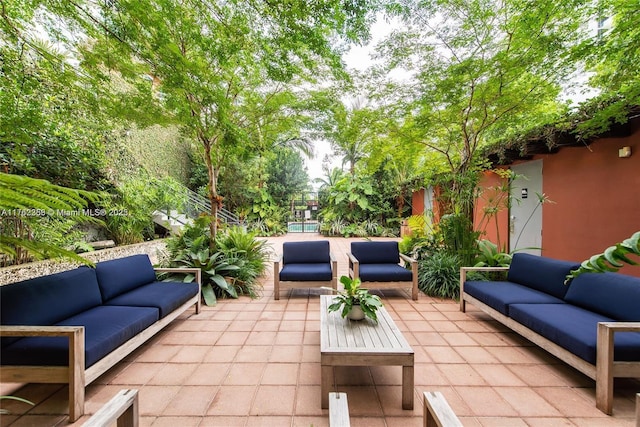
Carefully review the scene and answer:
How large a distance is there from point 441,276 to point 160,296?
3.81 metres

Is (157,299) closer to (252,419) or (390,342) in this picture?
(252,419)

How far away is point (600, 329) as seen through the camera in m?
1.81

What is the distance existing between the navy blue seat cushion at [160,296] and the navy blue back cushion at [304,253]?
1.59 meters

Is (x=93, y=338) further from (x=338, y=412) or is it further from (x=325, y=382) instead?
(x=338, y=412)

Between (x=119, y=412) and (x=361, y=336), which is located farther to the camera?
(x=361, y=336)

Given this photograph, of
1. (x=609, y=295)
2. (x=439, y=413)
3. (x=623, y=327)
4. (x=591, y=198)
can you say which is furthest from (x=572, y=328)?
(x=591, y=198)

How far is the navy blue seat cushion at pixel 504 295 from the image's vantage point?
2760mm

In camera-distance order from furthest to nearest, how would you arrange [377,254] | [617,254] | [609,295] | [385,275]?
[377,254]
[385,275]
[609,295]
[617,254]

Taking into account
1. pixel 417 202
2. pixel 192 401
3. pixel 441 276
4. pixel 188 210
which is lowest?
pixel 192 401

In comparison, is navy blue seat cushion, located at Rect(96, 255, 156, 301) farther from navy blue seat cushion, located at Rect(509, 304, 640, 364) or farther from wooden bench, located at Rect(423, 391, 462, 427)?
navy blue seat cushion, located at Rect(509, 304, 640, 364)

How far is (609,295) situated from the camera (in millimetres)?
2332

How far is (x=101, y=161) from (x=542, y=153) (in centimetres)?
829

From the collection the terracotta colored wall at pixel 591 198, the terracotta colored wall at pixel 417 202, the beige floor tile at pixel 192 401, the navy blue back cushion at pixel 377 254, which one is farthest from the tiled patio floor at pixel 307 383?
the terracotta colored wall at pixel 417 202

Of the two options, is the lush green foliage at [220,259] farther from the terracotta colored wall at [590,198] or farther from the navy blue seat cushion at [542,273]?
the terracotta colored wall at [590,198]
